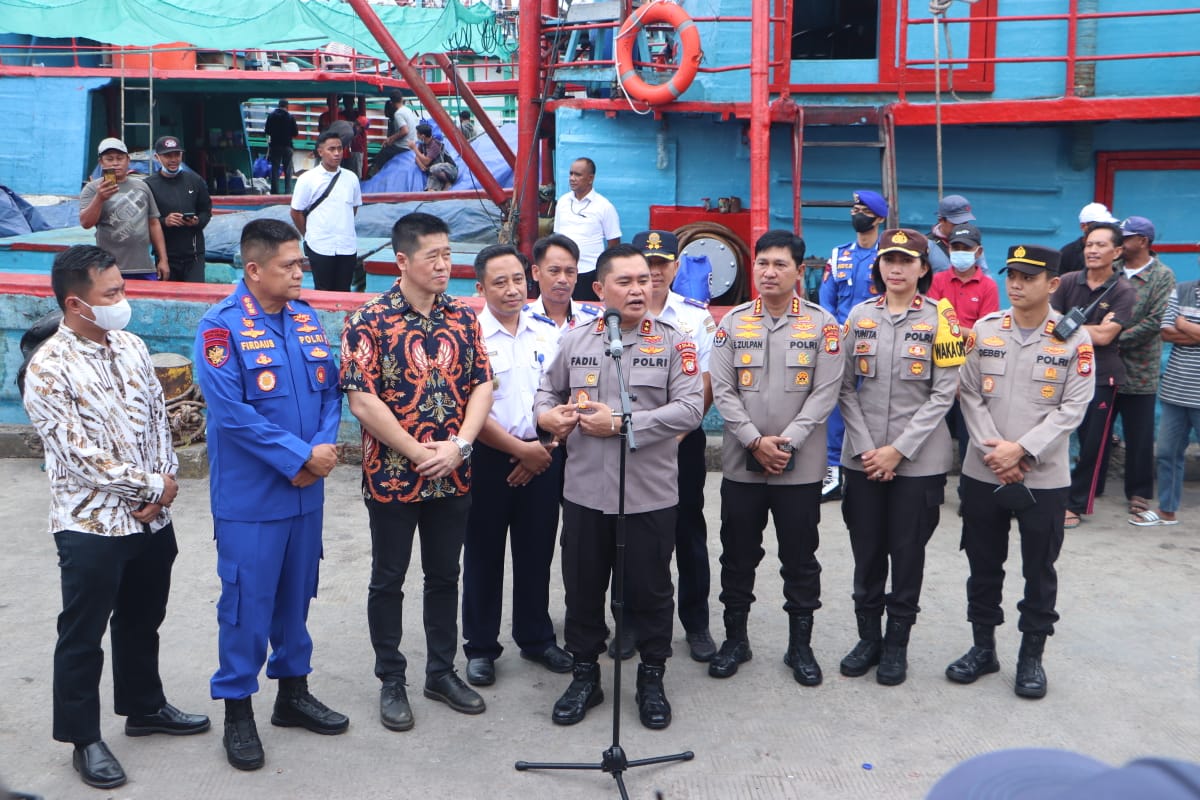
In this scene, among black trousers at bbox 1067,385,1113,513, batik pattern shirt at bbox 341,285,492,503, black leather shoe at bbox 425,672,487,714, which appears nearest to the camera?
batik pattern shirt at bbox 341,285,492,503

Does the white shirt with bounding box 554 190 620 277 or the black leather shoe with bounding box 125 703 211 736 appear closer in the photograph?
the black leather shoe with bounding box 125 703 211 736

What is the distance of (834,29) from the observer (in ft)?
38.1

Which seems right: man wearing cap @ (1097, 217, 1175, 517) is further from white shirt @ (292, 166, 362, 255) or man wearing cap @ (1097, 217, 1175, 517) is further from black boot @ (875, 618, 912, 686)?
white shirt @ (292, 166, 362, 255)

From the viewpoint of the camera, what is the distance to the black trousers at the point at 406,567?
14.9ft

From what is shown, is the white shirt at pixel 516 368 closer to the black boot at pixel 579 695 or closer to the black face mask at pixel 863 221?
the black boot at pixel 579 695

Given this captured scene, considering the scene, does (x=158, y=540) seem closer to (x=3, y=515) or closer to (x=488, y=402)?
(x=488, y=402)

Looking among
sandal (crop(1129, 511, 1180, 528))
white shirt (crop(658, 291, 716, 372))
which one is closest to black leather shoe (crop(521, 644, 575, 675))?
white shirt (crop(658, 291, 716, 372))

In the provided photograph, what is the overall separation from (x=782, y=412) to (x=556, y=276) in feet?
3.78

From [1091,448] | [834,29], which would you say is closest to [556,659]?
[1091,448]

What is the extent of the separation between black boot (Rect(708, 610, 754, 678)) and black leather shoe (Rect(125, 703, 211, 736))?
2.13m

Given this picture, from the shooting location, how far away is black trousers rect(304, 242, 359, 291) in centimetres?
973

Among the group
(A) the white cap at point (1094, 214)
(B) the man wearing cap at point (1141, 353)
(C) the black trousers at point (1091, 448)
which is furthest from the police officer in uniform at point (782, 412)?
(A) the white cap at point (1094, 214)

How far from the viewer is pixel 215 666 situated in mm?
5027

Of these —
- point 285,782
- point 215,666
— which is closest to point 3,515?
point 215,666
